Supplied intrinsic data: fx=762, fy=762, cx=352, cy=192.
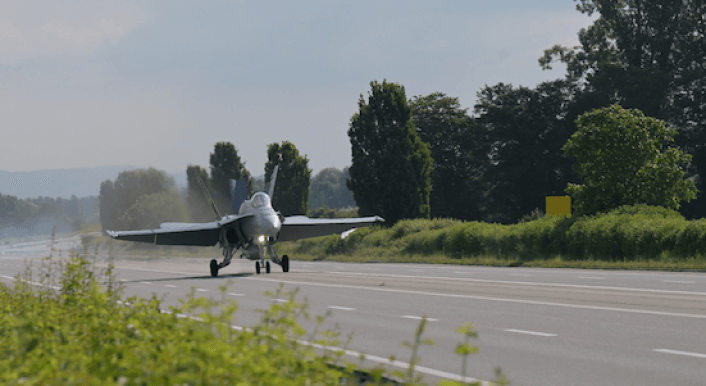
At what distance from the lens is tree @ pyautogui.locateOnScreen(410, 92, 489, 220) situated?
7150 cm

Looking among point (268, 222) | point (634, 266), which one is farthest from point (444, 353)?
point (634, 266)

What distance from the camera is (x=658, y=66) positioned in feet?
188

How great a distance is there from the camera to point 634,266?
24.6 meters

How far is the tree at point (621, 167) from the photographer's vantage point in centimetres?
3247

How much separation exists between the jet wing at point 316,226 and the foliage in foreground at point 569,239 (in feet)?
21.6

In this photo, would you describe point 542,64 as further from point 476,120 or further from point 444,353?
point 444,353

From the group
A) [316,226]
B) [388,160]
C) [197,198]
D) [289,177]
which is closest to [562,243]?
[316,226]

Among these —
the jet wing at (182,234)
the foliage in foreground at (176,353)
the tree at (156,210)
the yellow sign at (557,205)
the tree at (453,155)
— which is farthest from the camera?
the tree at (156,210)

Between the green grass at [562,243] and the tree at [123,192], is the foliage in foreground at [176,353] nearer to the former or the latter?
the green grass at [562,243]

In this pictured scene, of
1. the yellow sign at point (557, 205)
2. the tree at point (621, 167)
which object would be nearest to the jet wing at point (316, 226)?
the tree at point (621, 167)

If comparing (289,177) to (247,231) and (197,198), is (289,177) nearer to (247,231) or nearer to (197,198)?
(197,198)

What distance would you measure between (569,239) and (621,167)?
4.87 m

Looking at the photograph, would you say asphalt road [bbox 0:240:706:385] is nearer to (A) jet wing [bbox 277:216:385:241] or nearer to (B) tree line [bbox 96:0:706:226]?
(A) jet wing [bbox 277:216:385:241]

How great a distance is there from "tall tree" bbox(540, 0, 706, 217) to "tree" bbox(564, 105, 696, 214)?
23.4 meters
